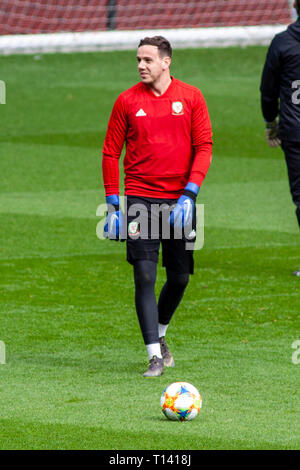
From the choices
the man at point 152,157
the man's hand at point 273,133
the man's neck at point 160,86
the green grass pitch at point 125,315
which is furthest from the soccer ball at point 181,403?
the man's hand at point 273,133

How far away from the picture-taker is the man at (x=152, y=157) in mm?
7379

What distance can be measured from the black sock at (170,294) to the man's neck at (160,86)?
3.95 feet

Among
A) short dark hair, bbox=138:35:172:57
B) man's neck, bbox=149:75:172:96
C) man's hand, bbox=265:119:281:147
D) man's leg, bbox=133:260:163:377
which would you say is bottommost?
man's leg, bbox=133:260:163:377

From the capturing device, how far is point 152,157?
742cm

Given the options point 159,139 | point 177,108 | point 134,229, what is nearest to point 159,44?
point 177,108

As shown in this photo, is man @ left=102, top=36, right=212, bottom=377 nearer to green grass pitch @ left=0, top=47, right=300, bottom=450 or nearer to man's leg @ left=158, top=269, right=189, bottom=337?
man's leg @ left=158, top=269, right=189, bottom=337

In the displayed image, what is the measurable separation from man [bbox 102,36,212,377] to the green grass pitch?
2.10 ft

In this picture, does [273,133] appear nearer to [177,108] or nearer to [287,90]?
[287,90]

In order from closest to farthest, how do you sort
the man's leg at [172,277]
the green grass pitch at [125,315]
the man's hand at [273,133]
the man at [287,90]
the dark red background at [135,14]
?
the green grass pitch at [125,315] → the man's leg at [172,277] → the man at [287,90] → the man's hand at [273,133] → the dark red background at [135,14]

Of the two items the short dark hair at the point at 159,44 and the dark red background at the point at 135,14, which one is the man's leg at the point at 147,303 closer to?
the short dark hair at the point at 159,44

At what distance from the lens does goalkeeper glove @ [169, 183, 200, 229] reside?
23.7 feet

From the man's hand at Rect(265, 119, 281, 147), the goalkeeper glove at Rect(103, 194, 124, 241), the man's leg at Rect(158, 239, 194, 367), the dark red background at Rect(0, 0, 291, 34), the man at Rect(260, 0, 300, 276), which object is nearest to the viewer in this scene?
the goalkeeper glove at Rect(103, 194, 124, 241)

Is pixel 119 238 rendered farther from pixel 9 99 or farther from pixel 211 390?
pixel 9 99

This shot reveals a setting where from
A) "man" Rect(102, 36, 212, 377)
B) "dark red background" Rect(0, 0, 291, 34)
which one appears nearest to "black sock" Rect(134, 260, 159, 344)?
"man" Rect(102, 36, 212, 377)
